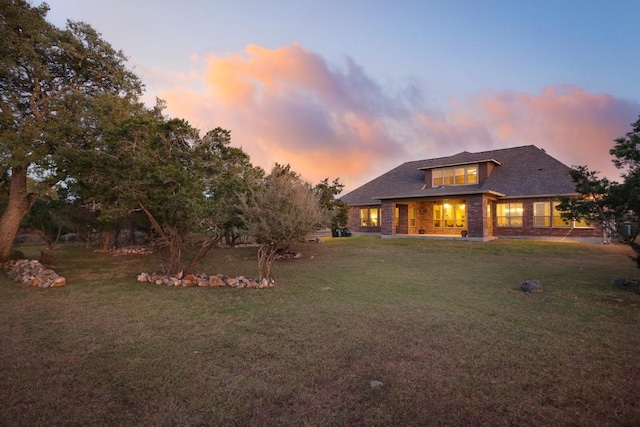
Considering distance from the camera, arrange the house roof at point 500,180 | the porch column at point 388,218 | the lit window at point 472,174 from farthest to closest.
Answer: the porch column at point 388,218, the lit window at point 472,174, the house roof at point 500,180

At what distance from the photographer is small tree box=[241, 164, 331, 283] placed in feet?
28.4

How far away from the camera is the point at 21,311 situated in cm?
602

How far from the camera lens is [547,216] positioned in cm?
1934

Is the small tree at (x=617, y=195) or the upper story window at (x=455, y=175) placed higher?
the upper story window at (x=455, y=175)

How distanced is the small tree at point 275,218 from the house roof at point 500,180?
44.7 ft

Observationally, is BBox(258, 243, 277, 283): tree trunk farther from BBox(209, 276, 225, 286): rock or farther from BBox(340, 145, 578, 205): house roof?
BBox(340, 145, 578, 205): house roof

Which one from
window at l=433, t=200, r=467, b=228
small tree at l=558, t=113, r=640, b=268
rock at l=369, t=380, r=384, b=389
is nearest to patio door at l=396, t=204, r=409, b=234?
window at l=433, t=200, r=467, b=228

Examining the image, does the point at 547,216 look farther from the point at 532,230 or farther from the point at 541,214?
the point at 532,230

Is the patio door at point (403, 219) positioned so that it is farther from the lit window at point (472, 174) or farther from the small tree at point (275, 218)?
the small tree at point (275, 218)

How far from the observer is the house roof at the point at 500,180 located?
19.6 meters

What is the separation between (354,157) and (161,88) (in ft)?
45.9

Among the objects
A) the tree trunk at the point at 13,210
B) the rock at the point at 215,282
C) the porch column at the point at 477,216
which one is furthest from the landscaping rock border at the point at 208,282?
the porch column at the point at 477,216

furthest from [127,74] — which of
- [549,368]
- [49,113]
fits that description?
[549,368]

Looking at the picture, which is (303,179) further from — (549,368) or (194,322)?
(549,368)
